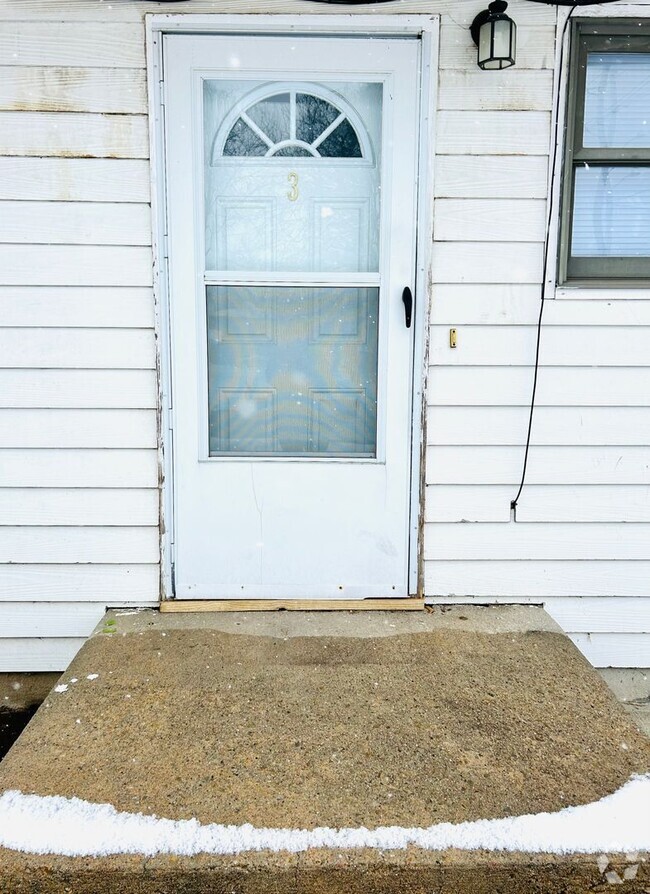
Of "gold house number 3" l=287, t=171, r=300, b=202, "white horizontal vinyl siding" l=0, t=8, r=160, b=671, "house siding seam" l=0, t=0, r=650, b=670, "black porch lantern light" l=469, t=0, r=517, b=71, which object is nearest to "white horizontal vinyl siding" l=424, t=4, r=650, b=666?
"house siding seam" l=0, t=0, r=650, b=670

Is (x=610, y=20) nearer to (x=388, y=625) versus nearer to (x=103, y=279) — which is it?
(x=103, y=279)

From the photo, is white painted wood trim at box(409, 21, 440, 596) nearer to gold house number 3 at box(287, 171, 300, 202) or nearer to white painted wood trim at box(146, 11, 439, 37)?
white painted wood trim at box(146, 11, 439, 37)

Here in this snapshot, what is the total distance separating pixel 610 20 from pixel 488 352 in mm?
1189

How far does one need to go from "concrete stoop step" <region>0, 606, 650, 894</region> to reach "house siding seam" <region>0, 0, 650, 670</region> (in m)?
0.27

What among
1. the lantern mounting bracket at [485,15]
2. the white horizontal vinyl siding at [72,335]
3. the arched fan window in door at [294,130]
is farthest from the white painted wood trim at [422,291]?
the white horizontal vinyl siding at [72,335]

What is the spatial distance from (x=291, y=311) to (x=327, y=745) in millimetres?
1458

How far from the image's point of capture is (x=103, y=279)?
99.8 inches

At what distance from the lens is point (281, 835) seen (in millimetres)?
1593

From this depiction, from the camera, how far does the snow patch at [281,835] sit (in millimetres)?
1570

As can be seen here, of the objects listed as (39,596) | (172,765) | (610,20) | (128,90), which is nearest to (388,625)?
(172,765)

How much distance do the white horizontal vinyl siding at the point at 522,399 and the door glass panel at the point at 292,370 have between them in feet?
0.85

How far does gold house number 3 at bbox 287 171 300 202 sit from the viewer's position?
253 centimetres

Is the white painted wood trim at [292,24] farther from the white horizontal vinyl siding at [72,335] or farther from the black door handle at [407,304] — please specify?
the black door handle at [407,304]

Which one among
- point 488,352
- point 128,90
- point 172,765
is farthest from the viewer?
point 488,352
